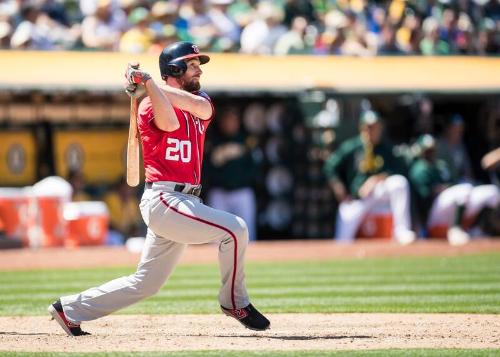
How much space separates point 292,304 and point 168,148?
251cm

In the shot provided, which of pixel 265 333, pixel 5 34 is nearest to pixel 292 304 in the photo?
pixel 265 333

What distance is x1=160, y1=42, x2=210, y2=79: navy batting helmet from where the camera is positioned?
665 centimetres

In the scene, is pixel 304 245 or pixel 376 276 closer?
pixel 376 276

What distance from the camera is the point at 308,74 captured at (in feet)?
52.0

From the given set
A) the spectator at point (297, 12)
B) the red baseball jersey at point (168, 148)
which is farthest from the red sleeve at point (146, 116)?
the spectator at point (297, 12)

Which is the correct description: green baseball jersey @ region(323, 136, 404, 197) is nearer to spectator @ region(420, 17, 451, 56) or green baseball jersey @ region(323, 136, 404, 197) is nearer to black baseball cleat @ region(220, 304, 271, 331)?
spectator @ region(420, 17, 451, 56)

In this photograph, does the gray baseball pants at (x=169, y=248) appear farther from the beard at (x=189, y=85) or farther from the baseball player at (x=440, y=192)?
the baseball player at (x=440, y=192)

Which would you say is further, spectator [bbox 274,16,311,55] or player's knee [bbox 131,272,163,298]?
spectator [bbox 274,16,311,55]

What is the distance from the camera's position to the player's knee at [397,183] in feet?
50.1

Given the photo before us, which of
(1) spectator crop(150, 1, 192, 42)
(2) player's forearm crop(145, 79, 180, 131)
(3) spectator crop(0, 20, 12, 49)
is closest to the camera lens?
(2) player's forearm crop(145, 79, 180, 131)

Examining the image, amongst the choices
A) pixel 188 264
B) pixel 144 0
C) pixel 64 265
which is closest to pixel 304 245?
pixel 188 264

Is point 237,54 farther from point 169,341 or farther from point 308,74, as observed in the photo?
point 169,341

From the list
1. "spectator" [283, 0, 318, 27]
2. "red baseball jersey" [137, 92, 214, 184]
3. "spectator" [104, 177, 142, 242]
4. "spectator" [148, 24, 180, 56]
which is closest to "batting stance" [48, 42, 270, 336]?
"red baseball jersey" [137, 92, 214, 184]

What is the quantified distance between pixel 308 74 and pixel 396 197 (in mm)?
2250
